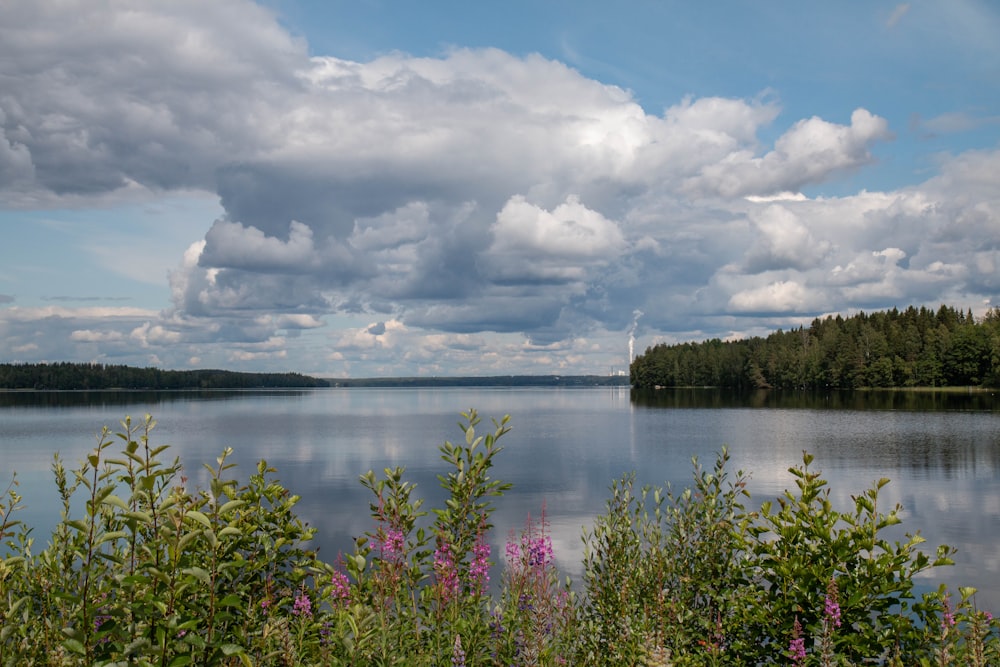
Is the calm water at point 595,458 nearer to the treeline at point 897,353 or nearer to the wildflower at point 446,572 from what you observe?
the wildflower at point 446,572

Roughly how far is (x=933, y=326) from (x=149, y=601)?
17798cm

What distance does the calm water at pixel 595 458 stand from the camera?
2384 cm

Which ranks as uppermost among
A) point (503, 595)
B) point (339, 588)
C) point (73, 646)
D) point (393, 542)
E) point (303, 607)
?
point (73, 646)

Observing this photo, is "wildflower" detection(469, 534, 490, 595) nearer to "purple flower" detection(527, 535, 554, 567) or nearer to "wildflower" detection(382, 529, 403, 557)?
"purple flower" detection(527, 535, 554, 567)

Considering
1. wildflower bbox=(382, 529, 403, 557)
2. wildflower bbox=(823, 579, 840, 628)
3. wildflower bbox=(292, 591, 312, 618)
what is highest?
wildflower bbox=(382, 529, 403, 557)

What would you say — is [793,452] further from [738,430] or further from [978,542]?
[978,542]

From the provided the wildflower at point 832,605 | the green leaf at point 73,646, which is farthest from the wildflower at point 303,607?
the wildflower at point 832,605

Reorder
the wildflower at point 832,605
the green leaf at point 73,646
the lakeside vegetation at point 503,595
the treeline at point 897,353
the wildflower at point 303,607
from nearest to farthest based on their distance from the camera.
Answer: the green leaf at point 73,646, the lakeside vegetation at point 503,595, the wildflower at point 832,605, the wildflower at point 303,607, the treeline at point 897,353

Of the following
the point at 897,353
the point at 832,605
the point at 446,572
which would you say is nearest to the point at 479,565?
the point at 446,572

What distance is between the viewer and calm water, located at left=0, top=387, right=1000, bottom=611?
939 inches

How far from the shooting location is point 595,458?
4381 cm

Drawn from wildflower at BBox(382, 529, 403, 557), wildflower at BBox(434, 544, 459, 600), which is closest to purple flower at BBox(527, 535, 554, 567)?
wildflower at BBox(434, 544, 459, 600)

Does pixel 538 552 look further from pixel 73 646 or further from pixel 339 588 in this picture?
pixel 73 646

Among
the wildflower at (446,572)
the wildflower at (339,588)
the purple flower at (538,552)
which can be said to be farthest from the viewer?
the purple flower at (538,552)
